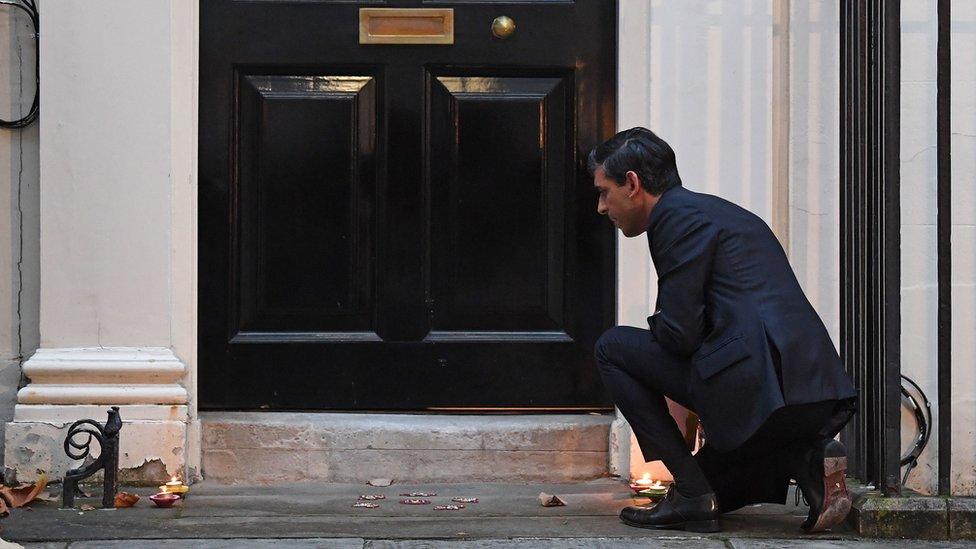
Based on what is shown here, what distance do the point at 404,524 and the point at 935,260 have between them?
220 cm

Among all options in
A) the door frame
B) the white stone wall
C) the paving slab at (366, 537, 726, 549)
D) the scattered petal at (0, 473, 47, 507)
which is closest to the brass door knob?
the door frame

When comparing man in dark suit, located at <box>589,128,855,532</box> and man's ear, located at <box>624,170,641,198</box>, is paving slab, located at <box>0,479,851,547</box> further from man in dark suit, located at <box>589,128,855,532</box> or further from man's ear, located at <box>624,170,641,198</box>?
man's ear, located at <box>624,170,641,198</box>

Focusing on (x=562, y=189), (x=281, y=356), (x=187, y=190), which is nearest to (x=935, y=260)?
(x=562, y=189)

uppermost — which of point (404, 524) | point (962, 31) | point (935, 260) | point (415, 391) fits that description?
point (962, 31)

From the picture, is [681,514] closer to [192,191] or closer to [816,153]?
[816,153]

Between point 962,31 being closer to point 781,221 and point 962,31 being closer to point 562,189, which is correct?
point 781,221

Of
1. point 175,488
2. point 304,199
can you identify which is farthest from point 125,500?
point 304,199

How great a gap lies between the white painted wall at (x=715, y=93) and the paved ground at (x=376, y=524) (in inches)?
22.0

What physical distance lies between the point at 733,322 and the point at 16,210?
2.65m

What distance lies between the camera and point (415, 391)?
4.82 meters

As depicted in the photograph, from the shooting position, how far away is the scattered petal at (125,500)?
13.7 ft

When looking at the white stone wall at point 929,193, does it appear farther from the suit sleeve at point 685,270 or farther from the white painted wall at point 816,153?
the suit sleeve at point 685,270

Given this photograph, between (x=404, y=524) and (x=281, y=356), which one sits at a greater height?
(x=281, y=356)

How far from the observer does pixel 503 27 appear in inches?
185
